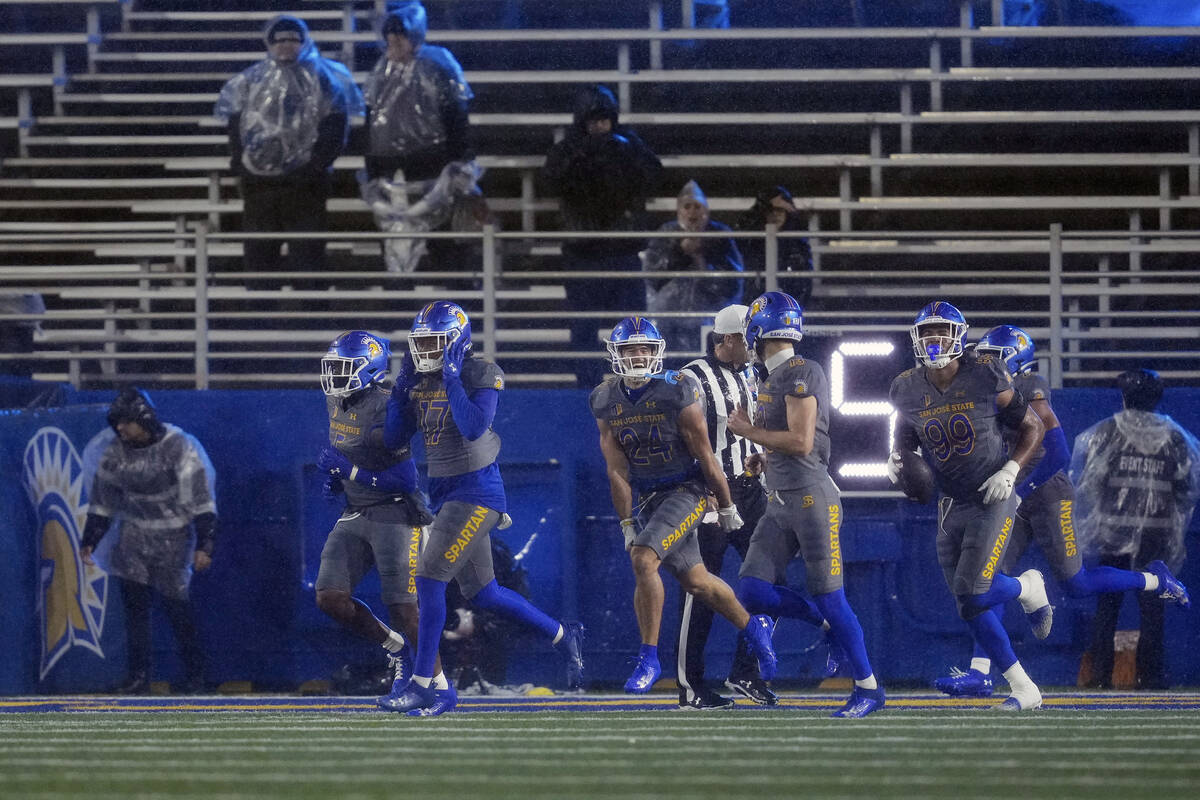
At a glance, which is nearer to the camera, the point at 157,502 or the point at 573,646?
the point at 573,646

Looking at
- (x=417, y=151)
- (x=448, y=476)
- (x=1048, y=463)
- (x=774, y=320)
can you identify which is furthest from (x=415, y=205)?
(x=1048, y=463)

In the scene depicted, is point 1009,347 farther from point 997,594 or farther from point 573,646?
point 573,646

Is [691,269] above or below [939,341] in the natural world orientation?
above

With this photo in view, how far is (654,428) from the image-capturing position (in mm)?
8359

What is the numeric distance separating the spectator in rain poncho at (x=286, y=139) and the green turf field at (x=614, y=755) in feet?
13.8

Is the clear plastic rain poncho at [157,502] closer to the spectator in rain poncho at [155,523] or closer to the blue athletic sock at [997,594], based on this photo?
the spectator in rain poncho at [155,523]

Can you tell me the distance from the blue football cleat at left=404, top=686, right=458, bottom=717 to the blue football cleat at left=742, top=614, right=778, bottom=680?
1.44 meters

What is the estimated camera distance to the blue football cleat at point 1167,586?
971 centimetres

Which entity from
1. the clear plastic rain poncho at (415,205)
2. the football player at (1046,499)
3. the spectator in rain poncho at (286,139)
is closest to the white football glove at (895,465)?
the football player at (1046,499)

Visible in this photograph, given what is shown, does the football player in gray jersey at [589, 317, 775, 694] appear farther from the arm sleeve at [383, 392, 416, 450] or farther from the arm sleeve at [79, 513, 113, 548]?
the arm sleeve at [79, 513, 113, 548]

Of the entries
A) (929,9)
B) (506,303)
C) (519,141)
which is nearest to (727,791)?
(506,303)

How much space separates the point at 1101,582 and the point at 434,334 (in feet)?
12.9

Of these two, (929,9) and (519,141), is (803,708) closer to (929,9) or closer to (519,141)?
(519,141)

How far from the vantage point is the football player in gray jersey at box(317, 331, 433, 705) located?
8977mm
